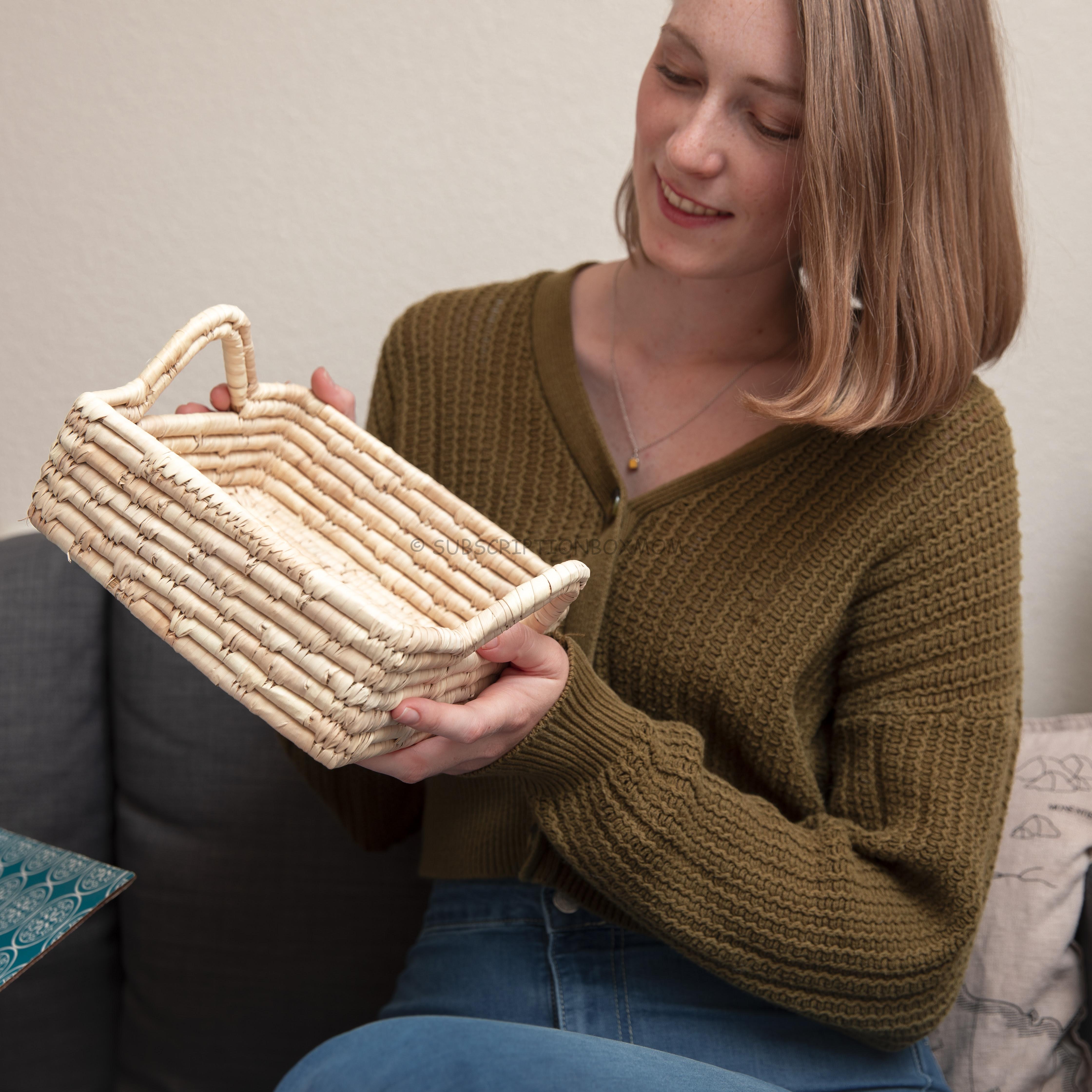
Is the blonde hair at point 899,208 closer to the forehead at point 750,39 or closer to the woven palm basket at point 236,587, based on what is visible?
the forehead at point 750,39

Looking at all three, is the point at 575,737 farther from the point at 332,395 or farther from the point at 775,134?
the point at 775,134

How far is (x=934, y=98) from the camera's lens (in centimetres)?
82

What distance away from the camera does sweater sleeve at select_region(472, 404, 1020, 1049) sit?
79 centimetres

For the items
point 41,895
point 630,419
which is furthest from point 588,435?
point 41,895

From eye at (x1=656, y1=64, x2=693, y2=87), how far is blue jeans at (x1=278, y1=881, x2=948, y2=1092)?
2.42ft

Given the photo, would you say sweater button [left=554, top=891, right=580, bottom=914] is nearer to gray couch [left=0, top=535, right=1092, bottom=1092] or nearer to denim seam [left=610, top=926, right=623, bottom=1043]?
denim seam [left=610, top=926, right=623, bottom=1043]

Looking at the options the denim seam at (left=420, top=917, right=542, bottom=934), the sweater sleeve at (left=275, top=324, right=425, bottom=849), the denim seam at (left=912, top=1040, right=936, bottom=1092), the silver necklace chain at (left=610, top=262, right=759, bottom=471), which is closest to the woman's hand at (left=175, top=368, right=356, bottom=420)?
the sweater sleeve at (left=275, top=324, right=425, bottom=849)

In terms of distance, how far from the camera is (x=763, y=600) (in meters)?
0.90

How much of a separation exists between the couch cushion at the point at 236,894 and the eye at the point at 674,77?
83 cm

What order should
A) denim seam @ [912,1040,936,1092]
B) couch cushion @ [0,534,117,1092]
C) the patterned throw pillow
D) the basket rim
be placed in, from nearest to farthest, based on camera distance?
1. the basket rim
2. denim seam @ [912,1040,936,1092]
3. the patterned throw pillow
4. couch cushion @ [0,534,117,1092]

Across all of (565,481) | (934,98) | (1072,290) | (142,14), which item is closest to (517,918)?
(565,481)

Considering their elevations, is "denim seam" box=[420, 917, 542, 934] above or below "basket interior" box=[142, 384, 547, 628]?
below

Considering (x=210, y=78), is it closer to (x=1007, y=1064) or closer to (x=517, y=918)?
(x=517, y=918)

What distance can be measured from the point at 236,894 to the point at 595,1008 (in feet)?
1.67
